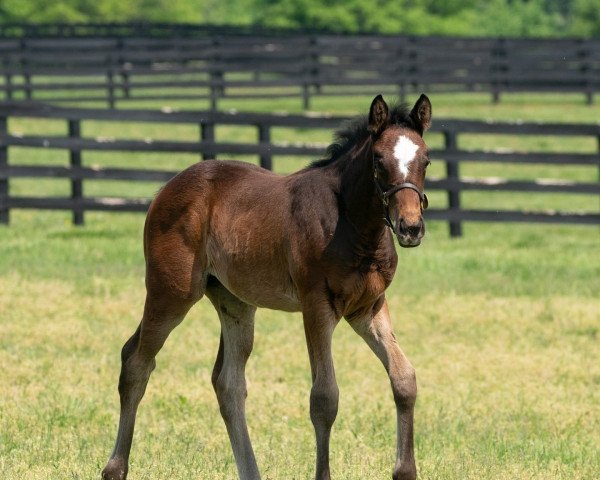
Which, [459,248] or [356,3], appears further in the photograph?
[356,3]

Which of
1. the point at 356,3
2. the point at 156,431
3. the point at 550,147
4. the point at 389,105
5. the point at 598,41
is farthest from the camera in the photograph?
the point at 356,3

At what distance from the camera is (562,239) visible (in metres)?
16.2

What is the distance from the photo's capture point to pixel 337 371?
9.51 m

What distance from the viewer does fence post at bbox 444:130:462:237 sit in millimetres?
16031

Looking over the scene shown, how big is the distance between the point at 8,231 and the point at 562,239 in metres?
6.46

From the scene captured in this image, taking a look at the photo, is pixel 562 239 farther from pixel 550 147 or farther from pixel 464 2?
pixel 464 2

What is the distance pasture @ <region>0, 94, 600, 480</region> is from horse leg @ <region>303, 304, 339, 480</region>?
3.15 ft

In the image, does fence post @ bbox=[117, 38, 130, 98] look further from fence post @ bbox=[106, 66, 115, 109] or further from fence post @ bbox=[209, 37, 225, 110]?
fence post @ bbox=[209, 37, 225, 110]

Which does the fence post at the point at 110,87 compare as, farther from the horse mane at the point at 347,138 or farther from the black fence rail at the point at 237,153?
the horse mane at the point at 347,138

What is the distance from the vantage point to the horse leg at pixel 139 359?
21.1ft

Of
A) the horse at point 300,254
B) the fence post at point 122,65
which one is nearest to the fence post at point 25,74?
the fence post at point 122,65

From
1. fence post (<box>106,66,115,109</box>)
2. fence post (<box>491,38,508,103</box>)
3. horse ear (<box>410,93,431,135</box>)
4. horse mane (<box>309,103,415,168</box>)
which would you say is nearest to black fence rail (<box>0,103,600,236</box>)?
horse mane (<box>309,103,415,168</box>)

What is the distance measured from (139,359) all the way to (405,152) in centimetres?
188

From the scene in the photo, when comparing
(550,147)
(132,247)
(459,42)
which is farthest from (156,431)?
(459,42)
